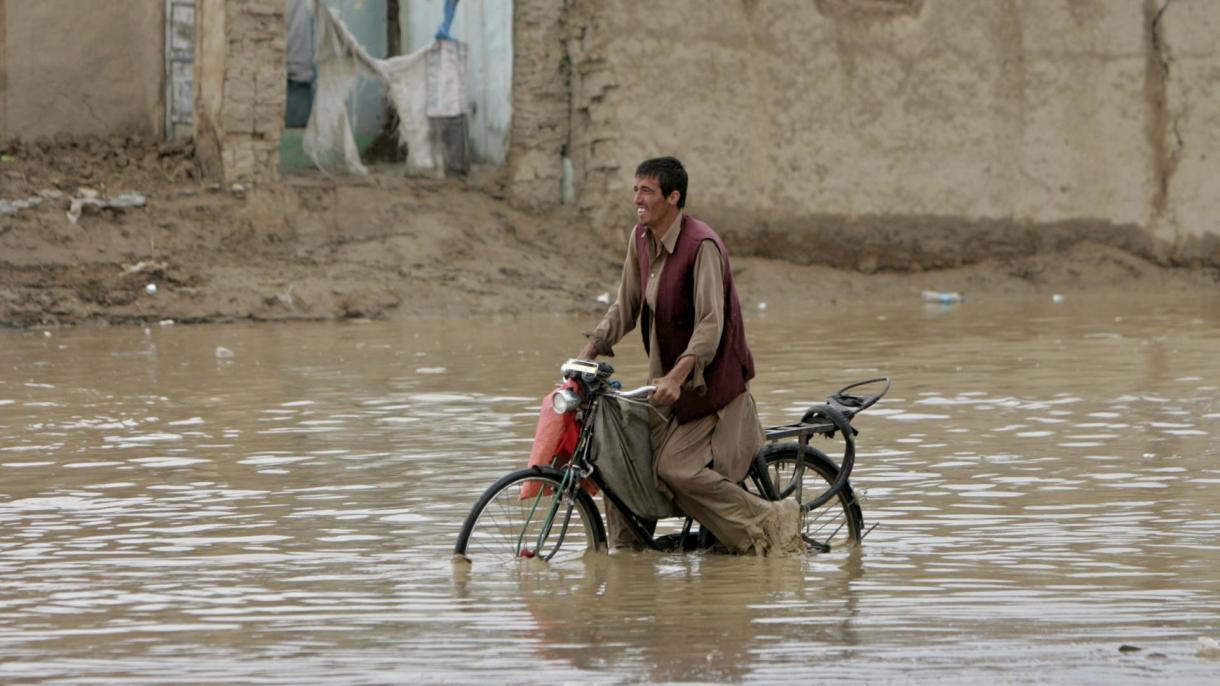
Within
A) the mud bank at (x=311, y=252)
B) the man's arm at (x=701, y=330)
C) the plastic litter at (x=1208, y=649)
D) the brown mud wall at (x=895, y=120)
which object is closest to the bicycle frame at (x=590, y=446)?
the man's arm at (x=701, y=330)

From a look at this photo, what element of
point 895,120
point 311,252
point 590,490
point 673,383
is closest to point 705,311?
point 673,383

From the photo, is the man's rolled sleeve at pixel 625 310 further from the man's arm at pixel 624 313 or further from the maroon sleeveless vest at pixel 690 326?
the maroon sleeveless vest at pixel 690 326

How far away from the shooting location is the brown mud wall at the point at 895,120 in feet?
Result: 61.9

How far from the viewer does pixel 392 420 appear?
10.3m

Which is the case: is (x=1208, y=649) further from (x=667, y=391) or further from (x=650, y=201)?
(x=650, y=201)

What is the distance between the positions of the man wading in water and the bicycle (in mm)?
123

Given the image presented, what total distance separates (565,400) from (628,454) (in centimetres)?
33

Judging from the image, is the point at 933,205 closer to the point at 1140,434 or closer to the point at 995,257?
the point at 995,257

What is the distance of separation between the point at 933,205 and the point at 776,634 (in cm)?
1565

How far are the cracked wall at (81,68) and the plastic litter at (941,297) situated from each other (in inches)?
314

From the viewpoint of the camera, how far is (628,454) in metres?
6.39

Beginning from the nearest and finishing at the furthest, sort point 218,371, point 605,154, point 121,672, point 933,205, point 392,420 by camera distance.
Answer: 1. point 121,672
2. point 392,420
3. point 218,371
4. point 605,154
5. point 933,205

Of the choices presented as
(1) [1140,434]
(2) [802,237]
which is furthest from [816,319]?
(1) [1140,434]

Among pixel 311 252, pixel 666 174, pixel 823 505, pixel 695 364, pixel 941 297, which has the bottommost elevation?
pixel 941 297
